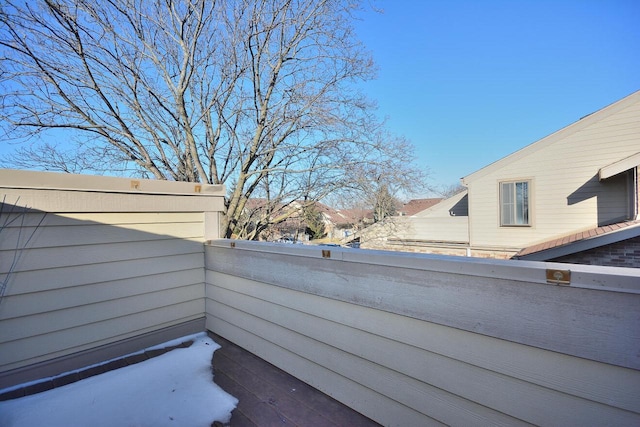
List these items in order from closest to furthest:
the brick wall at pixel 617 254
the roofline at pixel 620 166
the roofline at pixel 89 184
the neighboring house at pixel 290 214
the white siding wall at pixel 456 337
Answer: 1. the white siding wall at pixel 456 337
2. the roofline at pixel 89 184
3. the brick wall at pixel 617 254
4. the roofline at pixel 620 166
5. the neighboring house at pixel 290 214

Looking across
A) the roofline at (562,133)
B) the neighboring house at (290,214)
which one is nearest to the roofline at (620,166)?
the roofline at (562,133)

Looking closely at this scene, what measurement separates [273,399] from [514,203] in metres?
8.33

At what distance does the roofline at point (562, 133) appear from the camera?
20.8 ft

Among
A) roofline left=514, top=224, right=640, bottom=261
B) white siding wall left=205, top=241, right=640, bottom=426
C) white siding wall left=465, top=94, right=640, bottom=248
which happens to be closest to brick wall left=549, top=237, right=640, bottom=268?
roofline left=514, top=224, right=640, bottom=261

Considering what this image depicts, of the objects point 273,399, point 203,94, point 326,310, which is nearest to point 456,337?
point 326,310

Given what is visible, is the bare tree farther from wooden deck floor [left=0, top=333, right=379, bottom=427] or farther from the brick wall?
wooden deck floor [left=0, top=333, right=379, bottom=427]

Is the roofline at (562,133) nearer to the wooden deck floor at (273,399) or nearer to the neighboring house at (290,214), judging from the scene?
the neighboring house at (290,214)

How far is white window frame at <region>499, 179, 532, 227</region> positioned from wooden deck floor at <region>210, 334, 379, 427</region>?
26.2 feet

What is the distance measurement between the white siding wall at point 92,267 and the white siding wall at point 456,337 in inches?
39.0

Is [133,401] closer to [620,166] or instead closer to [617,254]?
[617,254]

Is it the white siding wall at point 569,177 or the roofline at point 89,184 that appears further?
the white siding wall at point 569,177

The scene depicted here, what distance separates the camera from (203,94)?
6.09 metres

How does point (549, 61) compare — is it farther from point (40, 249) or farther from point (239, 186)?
point (40, 249)

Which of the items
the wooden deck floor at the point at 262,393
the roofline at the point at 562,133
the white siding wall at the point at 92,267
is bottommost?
the wooden deck floor at the point at 262,393
